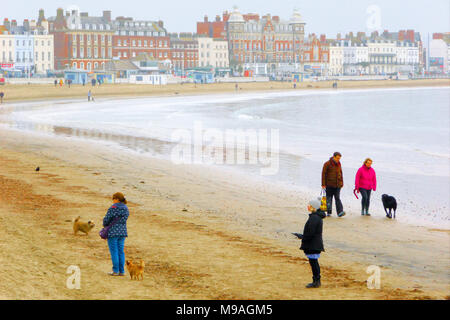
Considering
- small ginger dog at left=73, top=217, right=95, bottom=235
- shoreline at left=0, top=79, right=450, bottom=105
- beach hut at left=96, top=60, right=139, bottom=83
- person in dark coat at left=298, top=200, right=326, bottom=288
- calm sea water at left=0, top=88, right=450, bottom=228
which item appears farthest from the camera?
beach hut at left=96, top=60, right=139, bottom=83

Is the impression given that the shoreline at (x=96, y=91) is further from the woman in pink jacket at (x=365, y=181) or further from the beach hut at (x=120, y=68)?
the woman in pink jacket at (x=365, y=181)

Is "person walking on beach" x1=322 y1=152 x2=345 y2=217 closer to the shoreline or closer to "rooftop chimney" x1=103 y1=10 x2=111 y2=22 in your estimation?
the shoreline

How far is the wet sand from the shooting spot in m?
10.9

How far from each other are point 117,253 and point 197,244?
2.89 metres

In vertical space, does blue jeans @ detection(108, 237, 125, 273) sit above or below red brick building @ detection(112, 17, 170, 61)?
below

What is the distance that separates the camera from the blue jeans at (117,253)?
11422 millimetres

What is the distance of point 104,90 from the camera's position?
3974 inches

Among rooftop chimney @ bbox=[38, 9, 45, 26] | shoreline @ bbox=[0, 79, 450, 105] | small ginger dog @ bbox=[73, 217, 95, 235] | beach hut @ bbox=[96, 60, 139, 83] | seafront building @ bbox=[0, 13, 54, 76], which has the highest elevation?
rooftop chimney @ bbox=[38, 9, 45, 26]

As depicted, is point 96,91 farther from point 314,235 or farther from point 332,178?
point 314,235

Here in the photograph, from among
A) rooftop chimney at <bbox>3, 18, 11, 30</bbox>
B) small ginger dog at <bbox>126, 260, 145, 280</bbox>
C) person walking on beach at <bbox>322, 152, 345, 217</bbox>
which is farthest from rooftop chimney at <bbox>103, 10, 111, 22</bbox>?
small ginger dog at <bbox>126, 260, 145, 280</bbox>

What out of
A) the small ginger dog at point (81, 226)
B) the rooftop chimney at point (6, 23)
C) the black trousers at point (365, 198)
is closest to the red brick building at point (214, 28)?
the rooftop chimney at point (6, 23)

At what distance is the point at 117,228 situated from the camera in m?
11.4

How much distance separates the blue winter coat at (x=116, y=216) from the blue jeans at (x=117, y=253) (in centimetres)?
10

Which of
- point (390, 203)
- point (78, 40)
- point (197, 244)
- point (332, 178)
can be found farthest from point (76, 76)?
point (197, 244)
